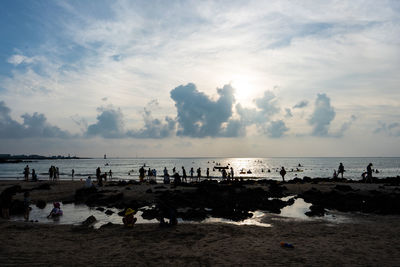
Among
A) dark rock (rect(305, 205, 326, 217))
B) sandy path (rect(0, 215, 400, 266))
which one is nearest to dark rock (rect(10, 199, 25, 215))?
sandy path (rect(0, 215, 400, 266))

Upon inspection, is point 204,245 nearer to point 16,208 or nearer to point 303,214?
point 303,214

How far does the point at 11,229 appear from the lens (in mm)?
15102

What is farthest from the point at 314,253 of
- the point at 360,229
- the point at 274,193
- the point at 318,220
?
the point at 274,193

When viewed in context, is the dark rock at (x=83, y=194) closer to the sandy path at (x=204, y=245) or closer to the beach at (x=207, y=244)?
the sandy path at (x=204, y=245)

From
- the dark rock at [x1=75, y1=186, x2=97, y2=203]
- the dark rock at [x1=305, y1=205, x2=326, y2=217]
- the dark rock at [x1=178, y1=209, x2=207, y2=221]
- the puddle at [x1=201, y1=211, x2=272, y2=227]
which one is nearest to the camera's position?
the puddle at [x1=201, y1=211, x2=272, y2=227]

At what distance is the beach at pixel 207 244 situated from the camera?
10430mm

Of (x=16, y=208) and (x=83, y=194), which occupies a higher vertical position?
(x=16, y=208)

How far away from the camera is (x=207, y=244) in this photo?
12.7 m

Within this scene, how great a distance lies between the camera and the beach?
34.2 ft

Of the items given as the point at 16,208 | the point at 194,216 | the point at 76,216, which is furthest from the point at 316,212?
the point at 16,208

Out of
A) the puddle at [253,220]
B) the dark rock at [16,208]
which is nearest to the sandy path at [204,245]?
the puddle at [253,220]

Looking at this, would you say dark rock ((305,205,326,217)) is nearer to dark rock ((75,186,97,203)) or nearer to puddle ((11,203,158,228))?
puddle ((11,203,158,228))

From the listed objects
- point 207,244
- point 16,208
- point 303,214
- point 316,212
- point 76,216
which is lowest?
point 76,216

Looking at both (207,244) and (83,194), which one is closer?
(207,244)
